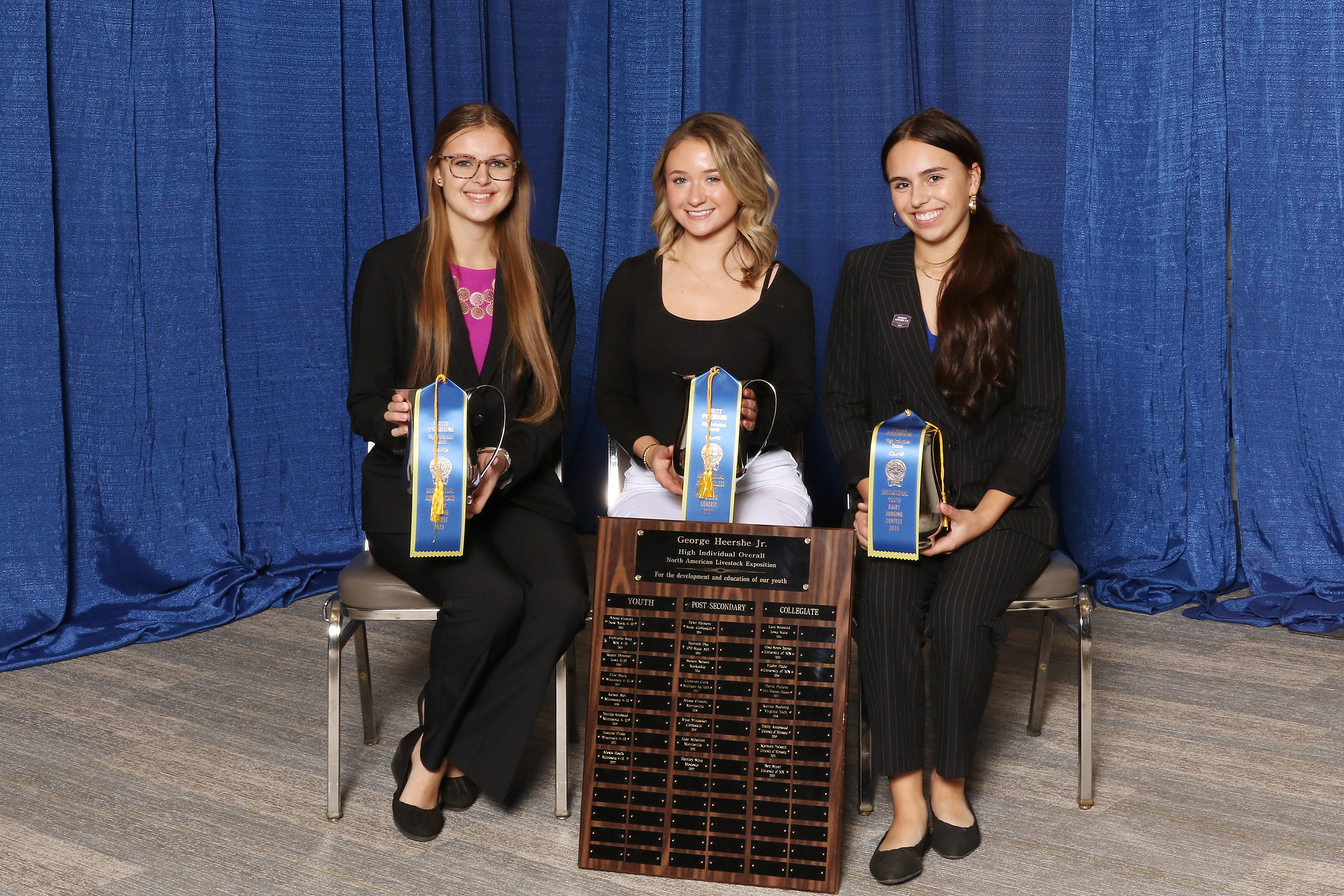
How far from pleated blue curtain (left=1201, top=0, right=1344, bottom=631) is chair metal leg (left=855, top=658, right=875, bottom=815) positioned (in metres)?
1.53

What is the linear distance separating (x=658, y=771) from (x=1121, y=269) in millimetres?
2109

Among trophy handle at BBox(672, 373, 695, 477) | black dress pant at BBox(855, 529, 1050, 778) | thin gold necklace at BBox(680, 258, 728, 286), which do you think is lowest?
black dress pant at BBox(855, 529, 1050, 778)

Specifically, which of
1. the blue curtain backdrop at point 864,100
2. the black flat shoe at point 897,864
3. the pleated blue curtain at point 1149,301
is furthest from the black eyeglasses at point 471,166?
the pleated blue curtain at point 1149,301

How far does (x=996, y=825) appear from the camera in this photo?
1950 mm

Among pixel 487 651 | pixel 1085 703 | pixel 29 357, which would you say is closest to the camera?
pixel 487 651

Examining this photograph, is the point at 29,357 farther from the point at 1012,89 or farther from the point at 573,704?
the point at 1012,89

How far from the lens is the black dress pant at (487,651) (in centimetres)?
190

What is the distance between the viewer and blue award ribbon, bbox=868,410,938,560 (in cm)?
175

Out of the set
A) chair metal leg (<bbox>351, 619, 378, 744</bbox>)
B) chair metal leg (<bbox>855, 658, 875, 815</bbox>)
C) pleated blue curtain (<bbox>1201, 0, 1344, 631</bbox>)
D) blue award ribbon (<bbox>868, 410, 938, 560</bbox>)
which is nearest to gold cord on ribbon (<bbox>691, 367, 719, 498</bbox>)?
blue award ribbon (<bbox>868, 410, 938, 560</bbox>)

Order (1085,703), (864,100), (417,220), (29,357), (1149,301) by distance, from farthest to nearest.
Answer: (417,220) < (864,100) < (1149,301) < (29,357) < (1085,703)

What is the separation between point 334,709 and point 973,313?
1267mm

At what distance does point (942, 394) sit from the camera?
2010 millimetres

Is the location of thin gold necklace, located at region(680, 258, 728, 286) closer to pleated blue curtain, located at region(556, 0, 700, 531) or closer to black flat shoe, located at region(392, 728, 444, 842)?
black flat shoe, located at region(392, 728, 444, 842)

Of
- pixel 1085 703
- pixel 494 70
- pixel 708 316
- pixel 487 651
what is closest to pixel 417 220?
pixel 494 70
